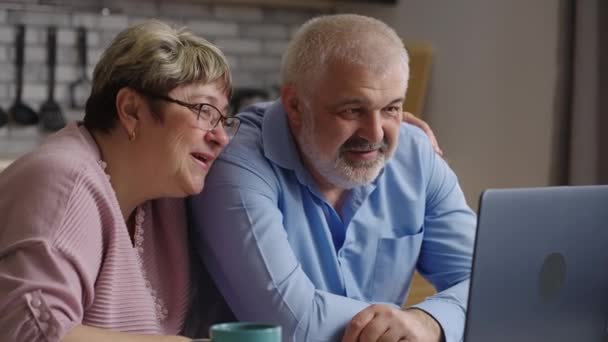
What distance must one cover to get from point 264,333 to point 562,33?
2.55 meters

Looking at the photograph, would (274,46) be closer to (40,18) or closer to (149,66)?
(40,18)

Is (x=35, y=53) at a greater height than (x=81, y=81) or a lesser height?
greater

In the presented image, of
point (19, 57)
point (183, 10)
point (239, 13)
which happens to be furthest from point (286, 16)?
point (19, 57)

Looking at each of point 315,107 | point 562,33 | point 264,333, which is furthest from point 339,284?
point 562,33

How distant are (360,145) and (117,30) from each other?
2511mm

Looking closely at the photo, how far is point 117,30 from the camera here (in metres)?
4.29

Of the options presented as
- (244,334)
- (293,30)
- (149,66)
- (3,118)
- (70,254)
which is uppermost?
(149,66)

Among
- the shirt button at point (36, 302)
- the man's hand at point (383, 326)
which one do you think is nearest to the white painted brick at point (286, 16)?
the man's hand at point (383, 326)

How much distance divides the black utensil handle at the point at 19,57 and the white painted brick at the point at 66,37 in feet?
0.52

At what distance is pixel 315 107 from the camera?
79.4 inches

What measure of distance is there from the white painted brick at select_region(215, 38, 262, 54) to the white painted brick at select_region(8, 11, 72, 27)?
26.6 inches

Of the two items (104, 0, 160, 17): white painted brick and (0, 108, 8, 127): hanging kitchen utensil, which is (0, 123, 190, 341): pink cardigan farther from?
(104, 0, 160, 17): white painted brick

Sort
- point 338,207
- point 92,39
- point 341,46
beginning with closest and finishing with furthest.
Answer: point 341,46 → point 338,207 → point 92,39

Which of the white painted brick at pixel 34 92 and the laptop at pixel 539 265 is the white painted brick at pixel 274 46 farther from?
the laptop at pixel 539 265
